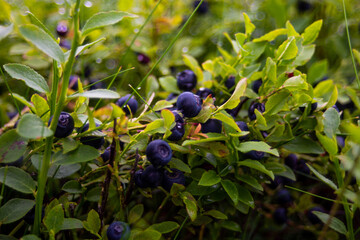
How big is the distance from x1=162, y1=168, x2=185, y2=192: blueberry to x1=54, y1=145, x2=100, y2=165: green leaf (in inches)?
8.5

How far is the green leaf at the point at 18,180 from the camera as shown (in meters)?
0.79

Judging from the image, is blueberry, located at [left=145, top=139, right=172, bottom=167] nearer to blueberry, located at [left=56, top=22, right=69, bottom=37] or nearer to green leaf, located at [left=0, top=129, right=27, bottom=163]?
green leaf, located at [left=0, top=129, right=27, bottom=163]

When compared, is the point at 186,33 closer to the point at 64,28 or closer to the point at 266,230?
the point at 64,28

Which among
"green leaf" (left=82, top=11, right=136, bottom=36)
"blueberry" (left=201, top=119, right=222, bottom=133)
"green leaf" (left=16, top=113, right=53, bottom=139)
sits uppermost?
"green leaf" (left=82, top=11, right=136, bottom=36)

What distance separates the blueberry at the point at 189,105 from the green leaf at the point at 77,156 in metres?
0.25

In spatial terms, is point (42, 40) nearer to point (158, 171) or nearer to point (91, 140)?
point (91, 140)

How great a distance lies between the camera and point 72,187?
898 mm

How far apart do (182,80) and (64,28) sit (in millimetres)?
716

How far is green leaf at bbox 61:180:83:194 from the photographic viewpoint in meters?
0.88

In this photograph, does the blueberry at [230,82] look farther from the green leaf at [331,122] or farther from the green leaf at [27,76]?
the green leaf at [27,76]

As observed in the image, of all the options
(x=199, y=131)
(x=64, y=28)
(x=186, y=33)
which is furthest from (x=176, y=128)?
(x=186, y=33)

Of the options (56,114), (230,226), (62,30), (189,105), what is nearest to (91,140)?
(56,114)

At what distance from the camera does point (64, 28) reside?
1.52 metres

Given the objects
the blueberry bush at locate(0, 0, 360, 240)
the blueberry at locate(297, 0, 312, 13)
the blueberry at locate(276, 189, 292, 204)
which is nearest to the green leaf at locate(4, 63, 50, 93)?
the blueberry bush at locate(0, 0, 360, 240)
